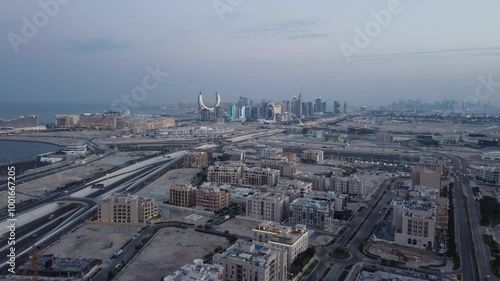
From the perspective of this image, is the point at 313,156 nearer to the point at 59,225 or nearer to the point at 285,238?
the point at 285,238

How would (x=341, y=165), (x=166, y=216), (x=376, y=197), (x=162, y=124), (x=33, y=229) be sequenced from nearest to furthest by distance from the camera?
(x=33, y=229) → (x=166, y=216) → (x=376, y=197) → (x=341, y=165) → (x=162, y=124)

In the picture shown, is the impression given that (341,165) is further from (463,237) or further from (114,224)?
(114,224)

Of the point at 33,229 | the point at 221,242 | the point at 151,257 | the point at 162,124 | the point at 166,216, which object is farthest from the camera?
the point at 162,124

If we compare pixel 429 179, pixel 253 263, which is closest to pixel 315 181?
pixel 429 179

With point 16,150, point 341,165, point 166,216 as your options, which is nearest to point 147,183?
point 166,216

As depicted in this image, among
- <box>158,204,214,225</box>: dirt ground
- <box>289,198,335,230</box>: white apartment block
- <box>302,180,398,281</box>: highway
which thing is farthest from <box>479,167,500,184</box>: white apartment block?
<box>158,204,214,225</box>: dirt ground

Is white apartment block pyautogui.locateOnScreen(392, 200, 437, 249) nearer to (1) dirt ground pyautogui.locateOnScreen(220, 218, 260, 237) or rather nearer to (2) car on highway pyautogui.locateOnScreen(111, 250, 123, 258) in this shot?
(1) dirt ground pyautogui.locateOnScreen(220, 218, 260, 237)
